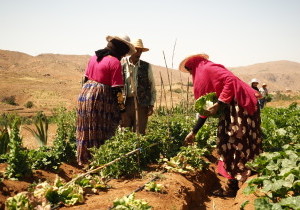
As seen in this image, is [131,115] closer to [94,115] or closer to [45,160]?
[94,115]

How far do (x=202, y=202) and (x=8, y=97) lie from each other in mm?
24200

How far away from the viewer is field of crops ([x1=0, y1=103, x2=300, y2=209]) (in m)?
2.48

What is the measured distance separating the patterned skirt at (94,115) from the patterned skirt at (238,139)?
1.44 meters

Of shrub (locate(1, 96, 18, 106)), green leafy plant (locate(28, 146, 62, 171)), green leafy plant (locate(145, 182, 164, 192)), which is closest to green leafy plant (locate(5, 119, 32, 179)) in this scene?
green leafy plant (locate(28, 146, 62, 171))

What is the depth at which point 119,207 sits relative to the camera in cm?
241

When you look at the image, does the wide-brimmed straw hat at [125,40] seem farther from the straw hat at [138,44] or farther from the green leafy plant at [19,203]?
the green leafy plant at [19,203]

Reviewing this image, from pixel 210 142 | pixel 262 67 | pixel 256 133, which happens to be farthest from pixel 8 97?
pixel 262 67

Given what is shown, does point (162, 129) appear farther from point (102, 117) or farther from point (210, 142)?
point (210, 142)

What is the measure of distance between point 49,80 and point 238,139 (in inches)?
1375

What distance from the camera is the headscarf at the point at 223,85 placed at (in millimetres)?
3492

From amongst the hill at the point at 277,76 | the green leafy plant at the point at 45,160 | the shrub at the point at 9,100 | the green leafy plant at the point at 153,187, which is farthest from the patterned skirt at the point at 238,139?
the hill at the point at 277,76

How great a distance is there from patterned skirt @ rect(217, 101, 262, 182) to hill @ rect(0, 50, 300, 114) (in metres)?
1.54

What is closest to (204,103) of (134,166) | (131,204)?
(134,166)

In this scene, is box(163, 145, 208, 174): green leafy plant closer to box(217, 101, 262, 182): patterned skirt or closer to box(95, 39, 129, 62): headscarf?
box(217, 101, 262, 182): patterned skirt
